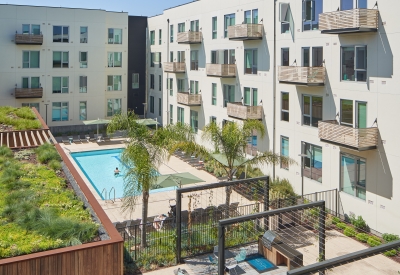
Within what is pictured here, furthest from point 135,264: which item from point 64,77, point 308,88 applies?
point 64,77

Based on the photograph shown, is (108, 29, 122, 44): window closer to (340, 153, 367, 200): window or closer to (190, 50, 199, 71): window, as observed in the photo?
(190, 50, 199, 71): window

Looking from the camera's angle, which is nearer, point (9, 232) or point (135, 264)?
point (9, 232)

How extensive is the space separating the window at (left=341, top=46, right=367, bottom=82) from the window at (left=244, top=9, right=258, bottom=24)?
26.8 feet

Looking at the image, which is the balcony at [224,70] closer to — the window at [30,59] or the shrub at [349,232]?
the shrub at [349,232]

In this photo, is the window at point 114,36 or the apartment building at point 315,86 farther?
the window at point 114,36

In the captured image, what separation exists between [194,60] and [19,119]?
49.4ft

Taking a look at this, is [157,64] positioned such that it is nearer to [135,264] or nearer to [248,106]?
[248,106]

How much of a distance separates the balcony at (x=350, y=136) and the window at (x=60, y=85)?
95.2 feet

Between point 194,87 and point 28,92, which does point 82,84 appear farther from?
point 194,87

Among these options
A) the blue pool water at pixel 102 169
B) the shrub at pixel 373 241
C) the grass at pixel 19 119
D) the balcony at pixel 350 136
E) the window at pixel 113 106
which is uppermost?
the window at pixel 113 106

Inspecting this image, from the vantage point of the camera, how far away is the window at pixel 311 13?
70.5 ft

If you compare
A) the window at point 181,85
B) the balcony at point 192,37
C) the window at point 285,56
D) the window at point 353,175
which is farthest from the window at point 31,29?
the window at point 353,175

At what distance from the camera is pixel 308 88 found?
22.3 metres

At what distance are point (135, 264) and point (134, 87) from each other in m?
33.1
